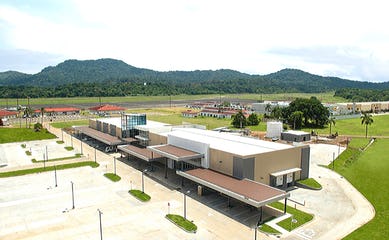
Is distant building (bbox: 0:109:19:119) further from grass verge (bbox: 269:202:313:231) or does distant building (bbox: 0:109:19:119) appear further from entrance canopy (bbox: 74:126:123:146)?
grass verge (bbox: 269:202:313:231)

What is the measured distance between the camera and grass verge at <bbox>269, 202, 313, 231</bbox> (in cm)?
3533

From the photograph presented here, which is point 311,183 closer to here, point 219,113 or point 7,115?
point 219,113

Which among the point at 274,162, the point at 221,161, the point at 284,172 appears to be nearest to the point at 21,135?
the point at 221,161

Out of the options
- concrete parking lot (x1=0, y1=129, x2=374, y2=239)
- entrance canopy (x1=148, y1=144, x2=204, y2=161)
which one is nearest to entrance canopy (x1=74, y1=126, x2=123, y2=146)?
concrete parking lot (x1=0, y1=129, x2=374, y2=239)

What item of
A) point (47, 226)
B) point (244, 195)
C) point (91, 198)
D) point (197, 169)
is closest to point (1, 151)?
point (91, 198)

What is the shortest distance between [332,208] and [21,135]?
8745 cm

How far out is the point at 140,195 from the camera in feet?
146

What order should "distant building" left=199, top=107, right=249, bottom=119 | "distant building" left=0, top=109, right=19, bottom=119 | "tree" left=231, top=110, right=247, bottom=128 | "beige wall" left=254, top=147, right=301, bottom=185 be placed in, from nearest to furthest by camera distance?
"beige wall" left=254, top=147, right=301, bottom=185 < "tree" left=231, top=110, right=247, bottom=128 < "distant building" left=0, top=109, right=19, bottom=119 < "distant building" left=199, top=107, right=249, bottom=119

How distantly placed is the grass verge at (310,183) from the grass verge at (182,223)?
75.0 feet

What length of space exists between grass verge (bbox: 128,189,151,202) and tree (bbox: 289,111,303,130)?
7596cm

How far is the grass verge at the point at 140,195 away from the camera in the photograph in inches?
1697

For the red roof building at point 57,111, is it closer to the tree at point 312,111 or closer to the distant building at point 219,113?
the distant building at point 219,113

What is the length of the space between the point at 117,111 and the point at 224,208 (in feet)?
404

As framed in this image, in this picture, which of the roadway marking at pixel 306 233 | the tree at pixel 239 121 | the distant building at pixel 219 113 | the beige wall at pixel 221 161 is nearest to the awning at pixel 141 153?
the beige wall at pixel 221 161
